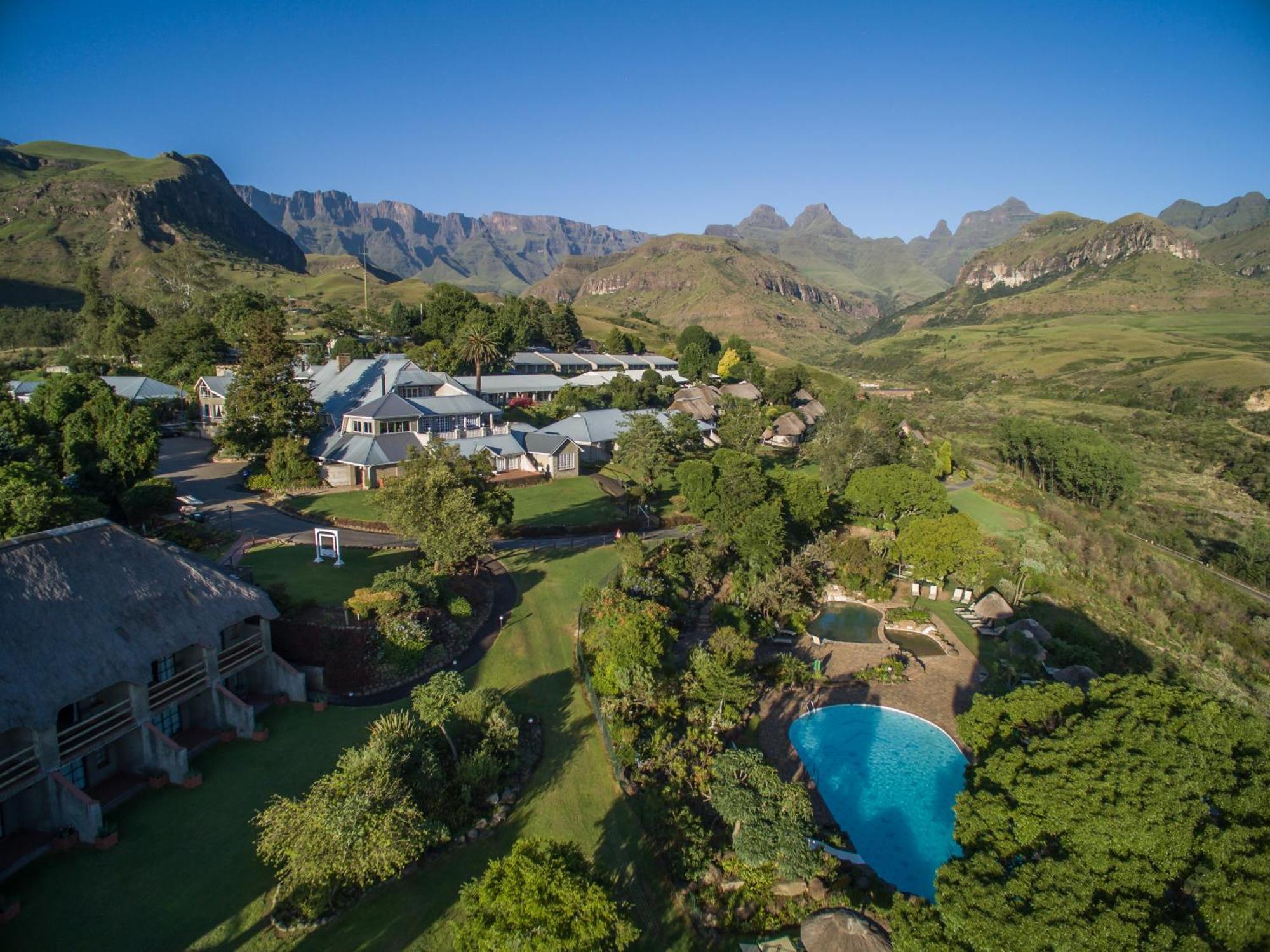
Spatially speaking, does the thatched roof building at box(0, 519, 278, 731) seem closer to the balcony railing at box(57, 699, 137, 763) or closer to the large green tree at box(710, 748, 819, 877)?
the balcony railing at box(57, 699, 137, 763)

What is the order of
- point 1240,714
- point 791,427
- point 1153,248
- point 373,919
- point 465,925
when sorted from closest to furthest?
point 465,925, point 373,919, point 1240,714, point 791,427, point 1153,248

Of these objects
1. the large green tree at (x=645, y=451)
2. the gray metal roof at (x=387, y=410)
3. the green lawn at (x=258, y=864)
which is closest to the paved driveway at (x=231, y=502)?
the gray metal roof at (x=387, y=410)

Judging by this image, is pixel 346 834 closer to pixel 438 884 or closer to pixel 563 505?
pixel 438 884

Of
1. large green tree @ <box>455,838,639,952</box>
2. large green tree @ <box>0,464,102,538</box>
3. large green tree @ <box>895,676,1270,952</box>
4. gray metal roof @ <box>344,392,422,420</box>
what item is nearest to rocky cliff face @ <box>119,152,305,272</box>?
gray metal roof @ <box>344,392,422,420</box>

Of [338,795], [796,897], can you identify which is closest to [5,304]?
[338,795]

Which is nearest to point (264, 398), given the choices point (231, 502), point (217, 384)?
point (231, 502)

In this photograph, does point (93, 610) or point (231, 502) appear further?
point (231, 502)

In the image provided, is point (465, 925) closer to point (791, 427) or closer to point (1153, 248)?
point (791, 427)
